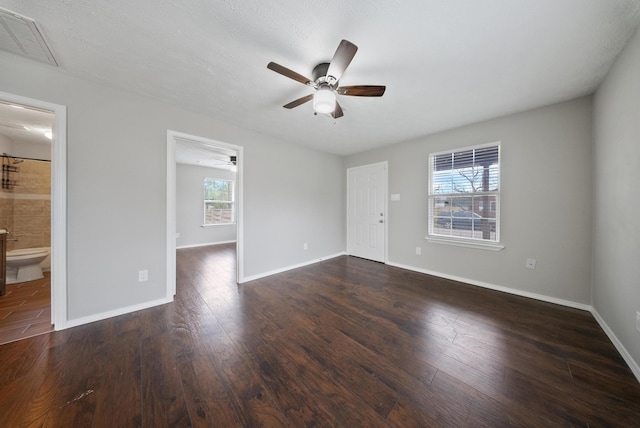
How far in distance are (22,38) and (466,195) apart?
189 inches

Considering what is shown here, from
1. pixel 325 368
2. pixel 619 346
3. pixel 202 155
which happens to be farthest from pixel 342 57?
pixel 202 155

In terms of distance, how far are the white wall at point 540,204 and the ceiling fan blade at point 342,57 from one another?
8.32 ft

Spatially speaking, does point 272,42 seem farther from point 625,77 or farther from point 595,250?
point 595,250

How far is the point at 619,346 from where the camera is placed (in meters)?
1.66

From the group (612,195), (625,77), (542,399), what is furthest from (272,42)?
(612,195)

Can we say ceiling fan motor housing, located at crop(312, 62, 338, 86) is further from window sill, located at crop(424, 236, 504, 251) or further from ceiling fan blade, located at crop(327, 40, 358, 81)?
window sill, located at crop(424, 236, 504, 251)

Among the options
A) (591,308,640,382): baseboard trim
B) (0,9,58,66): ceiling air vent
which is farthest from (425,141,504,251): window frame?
(0,9,58,66): ceiling air vent

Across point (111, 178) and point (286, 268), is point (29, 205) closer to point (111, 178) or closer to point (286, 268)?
point (111, 178)

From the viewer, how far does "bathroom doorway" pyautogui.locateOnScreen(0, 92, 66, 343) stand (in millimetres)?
1908

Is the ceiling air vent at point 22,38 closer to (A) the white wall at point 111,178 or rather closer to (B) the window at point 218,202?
(A) the white wall at point 111,178

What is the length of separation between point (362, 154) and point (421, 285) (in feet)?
9.33

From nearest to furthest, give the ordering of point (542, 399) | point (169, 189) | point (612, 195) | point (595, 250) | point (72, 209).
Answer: point (542, 399) < point (612, 195) < point (72, 209) < point (595, 250) < point (169, 189)

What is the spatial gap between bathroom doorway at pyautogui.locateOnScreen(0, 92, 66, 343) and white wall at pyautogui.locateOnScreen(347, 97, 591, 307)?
4662mm

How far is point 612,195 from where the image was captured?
1822 mm
